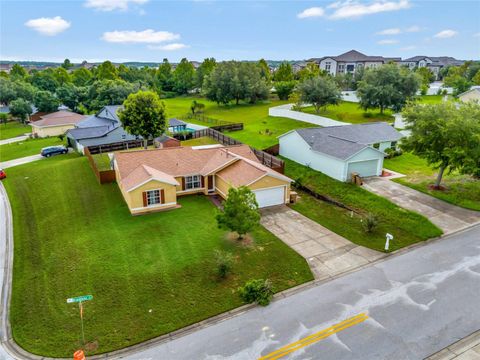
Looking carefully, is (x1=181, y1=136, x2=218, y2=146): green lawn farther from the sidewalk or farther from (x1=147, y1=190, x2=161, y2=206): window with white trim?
the sidewalk

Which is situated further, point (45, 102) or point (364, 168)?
point (45, 102)

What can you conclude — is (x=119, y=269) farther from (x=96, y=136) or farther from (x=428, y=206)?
(x=96, y=136)

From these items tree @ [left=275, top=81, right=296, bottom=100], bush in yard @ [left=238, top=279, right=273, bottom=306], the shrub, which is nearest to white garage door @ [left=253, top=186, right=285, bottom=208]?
the shrub

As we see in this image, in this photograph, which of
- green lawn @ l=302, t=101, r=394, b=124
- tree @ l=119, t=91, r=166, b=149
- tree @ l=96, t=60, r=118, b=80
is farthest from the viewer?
tree @ l=96, t=60, r=118, b=80

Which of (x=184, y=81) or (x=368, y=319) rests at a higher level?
(x=184, y=81)

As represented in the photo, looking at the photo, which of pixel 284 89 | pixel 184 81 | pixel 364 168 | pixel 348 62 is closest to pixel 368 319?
pixel 364 168

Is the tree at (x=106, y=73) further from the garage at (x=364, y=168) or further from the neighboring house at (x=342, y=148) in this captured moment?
the garage at (x=364, y=168)
